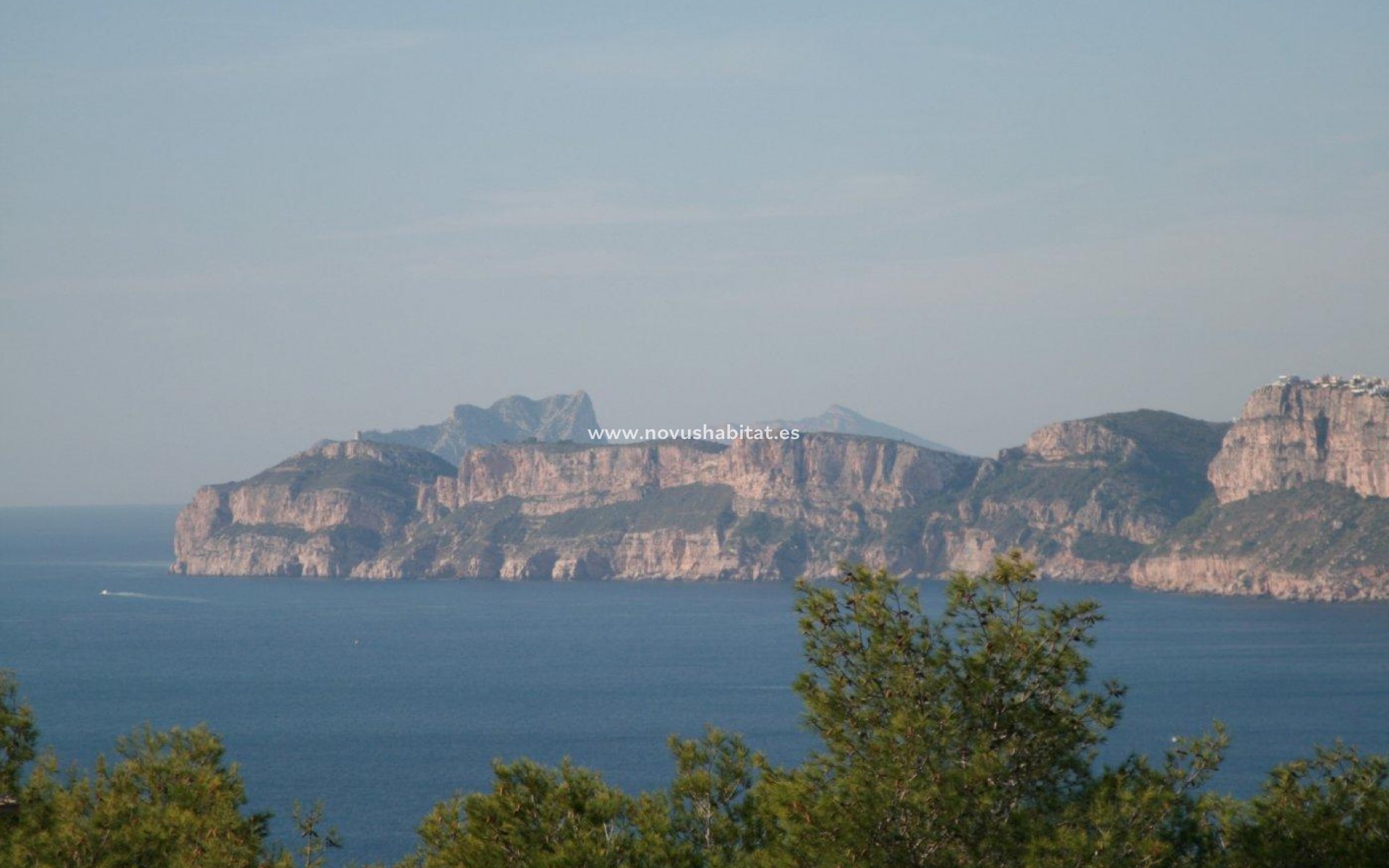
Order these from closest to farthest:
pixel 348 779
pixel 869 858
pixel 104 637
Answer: pixel 869 858 < pixel 348 779 < pixel 104 637

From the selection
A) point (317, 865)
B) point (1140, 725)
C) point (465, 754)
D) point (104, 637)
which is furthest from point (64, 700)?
point (317, 865)

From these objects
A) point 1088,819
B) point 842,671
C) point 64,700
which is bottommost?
point 64,700

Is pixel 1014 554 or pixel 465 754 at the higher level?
pixel 1014 554

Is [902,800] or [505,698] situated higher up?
[902,800]

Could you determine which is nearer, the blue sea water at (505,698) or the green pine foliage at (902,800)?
the green pine foliage at (902,800)

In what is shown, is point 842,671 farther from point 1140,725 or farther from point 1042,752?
point 1140,725

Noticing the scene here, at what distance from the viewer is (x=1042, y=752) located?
89.5ft

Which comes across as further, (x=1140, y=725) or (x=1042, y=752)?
(x=1140, y=725)

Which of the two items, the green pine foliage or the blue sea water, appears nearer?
the green pine foliage

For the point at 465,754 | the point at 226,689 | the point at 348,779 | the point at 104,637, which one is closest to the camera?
the point at 348,779

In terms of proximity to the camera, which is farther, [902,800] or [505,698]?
[505,698]

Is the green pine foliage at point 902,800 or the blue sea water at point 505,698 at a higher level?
the green pine foliage at point 902,800

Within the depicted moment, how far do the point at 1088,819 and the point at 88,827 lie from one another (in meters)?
16.7

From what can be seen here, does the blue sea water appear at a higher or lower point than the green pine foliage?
lower
